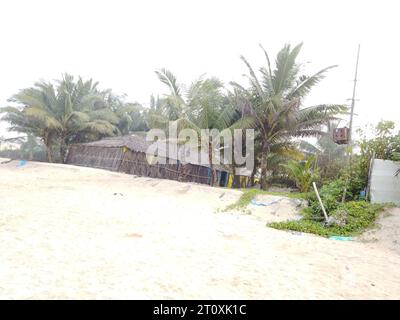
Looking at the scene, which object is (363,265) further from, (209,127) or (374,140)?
(209,127)

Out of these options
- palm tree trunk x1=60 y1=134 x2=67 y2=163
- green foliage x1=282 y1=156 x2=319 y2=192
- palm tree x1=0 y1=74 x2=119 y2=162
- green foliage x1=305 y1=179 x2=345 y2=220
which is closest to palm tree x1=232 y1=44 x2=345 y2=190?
green foliage x1=282 y1=156 x2=319 y2=192

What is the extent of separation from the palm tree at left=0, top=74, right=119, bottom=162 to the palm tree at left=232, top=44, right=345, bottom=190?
1137 cm

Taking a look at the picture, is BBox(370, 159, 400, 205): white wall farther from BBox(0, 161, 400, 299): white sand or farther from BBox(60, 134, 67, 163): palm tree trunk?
BBox(60, 134, 67, 163): palm tree trunk

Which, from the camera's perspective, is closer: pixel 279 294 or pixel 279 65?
pixel 279 294

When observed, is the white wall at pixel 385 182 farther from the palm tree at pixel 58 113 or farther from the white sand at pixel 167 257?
the palm tree at pixel 58 113

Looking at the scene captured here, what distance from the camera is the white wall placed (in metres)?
8.37

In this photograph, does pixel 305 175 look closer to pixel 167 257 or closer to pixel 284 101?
pixel 284 101

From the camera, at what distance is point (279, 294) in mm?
3346

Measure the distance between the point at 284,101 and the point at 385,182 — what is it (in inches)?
199

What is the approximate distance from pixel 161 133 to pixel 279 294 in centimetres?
1271

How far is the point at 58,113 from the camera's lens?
1970cm

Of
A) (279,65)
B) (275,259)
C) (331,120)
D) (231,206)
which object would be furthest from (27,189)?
(331,120)

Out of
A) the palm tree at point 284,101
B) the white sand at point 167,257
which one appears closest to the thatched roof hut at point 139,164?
the palm tree at point 284,101

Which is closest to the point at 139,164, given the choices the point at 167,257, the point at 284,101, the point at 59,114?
the point at 59,114
